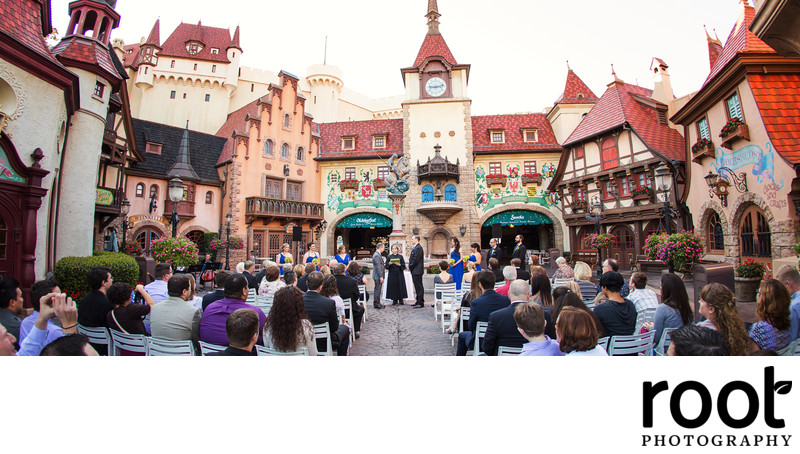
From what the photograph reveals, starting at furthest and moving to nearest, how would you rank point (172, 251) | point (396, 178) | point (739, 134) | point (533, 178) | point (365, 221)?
point (365, 221), point (533, 178), point (396, 178), point (172, 251), point (739, 134)

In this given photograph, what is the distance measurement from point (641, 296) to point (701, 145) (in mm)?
11401

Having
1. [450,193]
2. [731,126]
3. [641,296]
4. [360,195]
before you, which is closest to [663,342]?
[641,296]

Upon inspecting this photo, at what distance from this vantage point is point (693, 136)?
14.2 metres

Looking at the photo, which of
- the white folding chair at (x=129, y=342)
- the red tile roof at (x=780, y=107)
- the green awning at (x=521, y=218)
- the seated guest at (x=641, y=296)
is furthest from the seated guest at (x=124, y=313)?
the green awning at (x=521, y=218)

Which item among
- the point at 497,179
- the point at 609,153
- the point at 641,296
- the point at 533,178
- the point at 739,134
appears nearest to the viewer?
the point at 641,296

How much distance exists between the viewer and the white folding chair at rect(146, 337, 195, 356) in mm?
3623

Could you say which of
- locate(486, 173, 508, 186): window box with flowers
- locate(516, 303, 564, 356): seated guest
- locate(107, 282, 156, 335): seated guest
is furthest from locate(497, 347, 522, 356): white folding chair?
locate(486, 173, 508, 186): window box with flowers

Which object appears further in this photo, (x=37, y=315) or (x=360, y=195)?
(x=360, y=195)

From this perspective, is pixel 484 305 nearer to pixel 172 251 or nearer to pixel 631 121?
pixel 172 251

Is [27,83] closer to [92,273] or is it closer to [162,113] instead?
[92,273]

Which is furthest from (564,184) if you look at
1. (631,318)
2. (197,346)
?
(197,346)

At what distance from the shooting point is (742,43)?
36.9ft

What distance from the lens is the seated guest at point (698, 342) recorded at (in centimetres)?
251

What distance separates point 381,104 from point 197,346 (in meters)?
46.8
